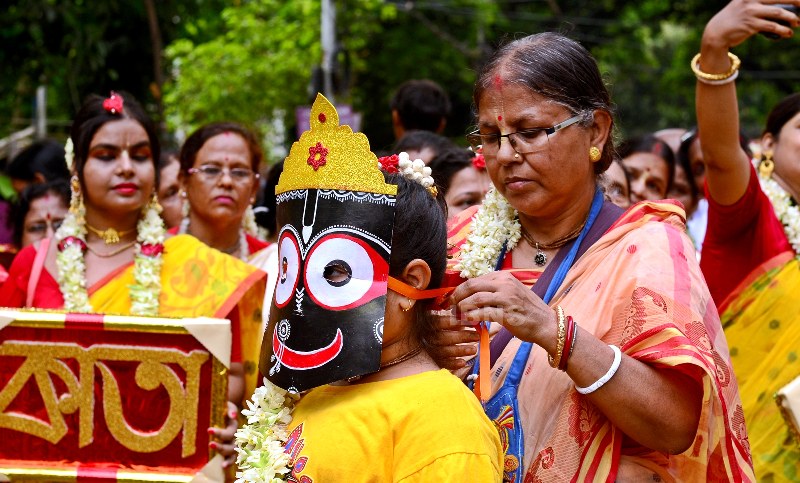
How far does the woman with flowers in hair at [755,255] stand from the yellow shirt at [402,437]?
5.21 ft

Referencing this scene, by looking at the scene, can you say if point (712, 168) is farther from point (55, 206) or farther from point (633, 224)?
point (55, 206)

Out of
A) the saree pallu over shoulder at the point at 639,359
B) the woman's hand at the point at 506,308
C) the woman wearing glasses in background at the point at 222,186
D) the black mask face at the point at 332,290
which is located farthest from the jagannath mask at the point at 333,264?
the woman wearing glasses in background at the point at 222,186

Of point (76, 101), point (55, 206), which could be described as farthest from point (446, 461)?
point (76, 101)

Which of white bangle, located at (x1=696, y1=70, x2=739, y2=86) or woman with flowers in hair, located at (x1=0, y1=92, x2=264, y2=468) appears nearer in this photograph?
white bangle, located at (x1=696, y1=70, x2=739, y2=86)

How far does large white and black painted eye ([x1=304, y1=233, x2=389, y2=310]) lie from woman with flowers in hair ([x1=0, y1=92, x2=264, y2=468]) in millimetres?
1894

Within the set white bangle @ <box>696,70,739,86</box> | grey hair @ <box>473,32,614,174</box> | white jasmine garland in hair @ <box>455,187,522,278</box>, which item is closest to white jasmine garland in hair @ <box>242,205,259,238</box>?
white jasmine garland in hair @ <box>455,187,522,278</box>

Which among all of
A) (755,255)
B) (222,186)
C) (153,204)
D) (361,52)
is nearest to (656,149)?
(755,255)

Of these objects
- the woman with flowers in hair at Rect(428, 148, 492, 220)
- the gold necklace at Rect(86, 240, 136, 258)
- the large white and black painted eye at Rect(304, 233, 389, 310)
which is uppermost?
the large white and black painted eye at Rect(304, 233, 389, 310)

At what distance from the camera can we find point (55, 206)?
6102mm

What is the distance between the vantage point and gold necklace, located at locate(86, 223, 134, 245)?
15.8 feet

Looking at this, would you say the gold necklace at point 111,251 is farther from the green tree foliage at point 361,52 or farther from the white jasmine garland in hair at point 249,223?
the green tree foliage at point 361,52

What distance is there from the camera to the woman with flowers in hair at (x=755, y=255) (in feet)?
12.0

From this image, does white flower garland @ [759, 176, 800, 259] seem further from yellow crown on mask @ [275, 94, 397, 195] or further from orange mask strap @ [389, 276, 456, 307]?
yellow crown on mask @ [275, 94, 397, 195]

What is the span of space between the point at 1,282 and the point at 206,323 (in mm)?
1574
